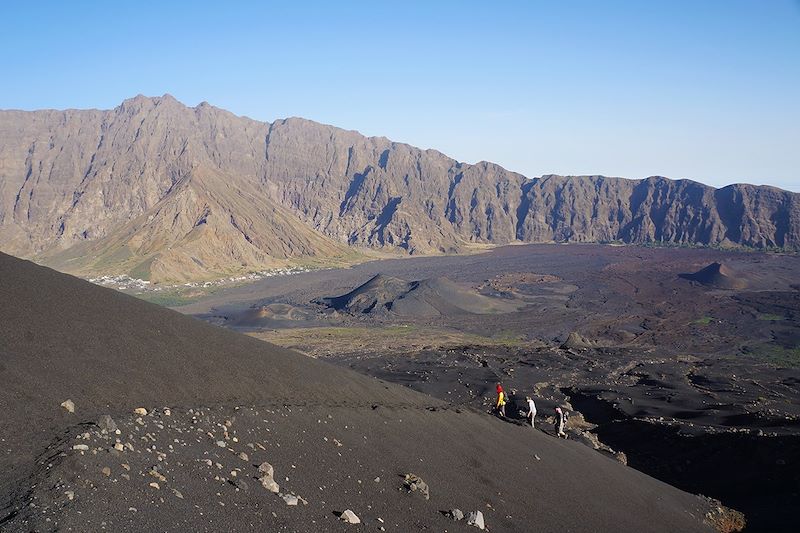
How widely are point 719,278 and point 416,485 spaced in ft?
315

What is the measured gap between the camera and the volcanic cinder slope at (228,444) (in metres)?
8.58

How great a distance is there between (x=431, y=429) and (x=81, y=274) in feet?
346

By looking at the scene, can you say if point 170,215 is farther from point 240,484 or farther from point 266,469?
point 240,484

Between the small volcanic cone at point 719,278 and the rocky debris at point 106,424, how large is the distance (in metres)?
97.0

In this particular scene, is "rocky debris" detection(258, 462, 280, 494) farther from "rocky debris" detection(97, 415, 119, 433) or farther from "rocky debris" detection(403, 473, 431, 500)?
"rocky debris" detection(403, 473, 431, 500)

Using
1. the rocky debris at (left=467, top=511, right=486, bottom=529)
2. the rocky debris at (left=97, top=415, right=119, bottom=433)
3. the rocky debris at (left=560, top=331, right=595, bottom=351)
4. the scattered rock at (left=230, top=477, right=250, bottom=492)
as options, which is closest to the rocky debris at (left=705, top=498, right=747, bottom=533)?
the rocky debris at (left=467, top=511, right=486, bottom=529)

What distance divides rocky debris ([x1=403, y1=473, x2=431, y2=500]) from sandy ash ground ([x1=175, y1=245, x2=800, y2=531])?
963 centimetres

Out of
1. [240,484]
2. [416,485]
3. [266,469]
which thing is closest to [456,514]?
[416,485]

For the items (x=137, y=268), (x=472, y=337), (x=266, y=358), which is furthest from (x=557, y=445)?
(x=137, y=268)

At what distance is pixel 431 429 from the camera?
1753cm

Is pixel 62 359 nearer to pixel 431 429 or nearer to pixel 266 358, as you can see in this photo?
pixel 266 358

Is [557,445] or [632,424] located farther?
[632,424]

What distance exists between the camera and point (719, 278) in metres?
95.9

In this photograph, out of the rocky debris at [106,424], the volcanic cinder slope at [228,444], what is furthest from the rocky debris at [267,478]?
the rocky debris at [106,424]
